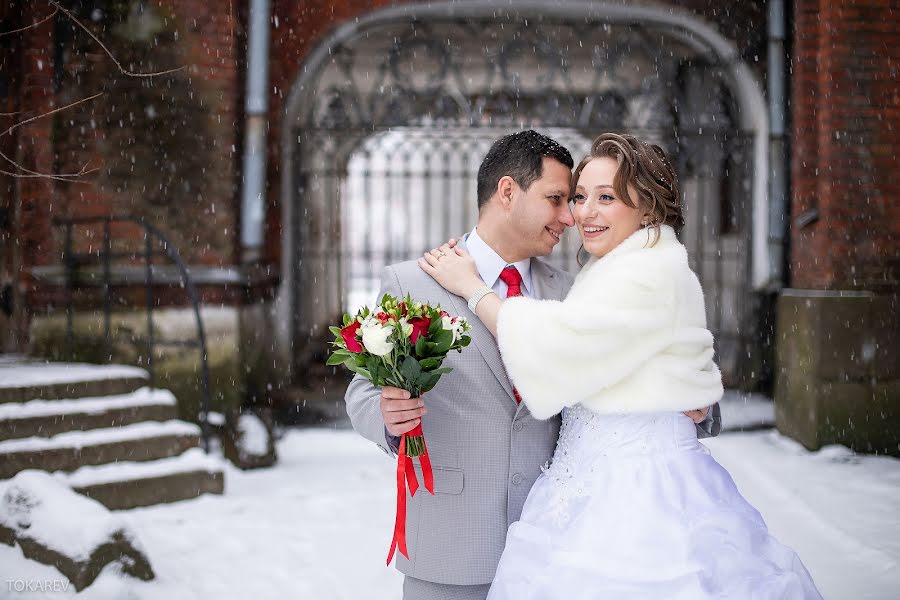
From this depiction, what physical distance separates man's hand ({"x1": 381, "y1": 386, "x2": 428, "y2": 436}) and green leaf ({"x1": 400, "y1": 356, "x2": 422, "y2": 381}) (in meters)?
0.05

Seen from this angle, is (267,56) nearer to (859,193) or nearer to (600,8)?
(600,8)

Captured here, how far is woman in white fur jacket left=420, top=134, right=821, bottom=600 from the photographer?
6.28ft

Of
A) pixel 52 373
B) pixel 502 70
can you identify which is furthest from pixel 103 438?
pixel 502 70

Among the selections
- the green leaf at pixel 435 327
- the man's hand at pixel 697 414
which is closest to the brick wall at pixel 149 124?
the green leaf at pixel 435 327

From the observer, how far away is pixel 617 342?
6.50 feet

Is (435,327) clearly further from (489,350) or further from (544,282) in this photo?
(544,282)

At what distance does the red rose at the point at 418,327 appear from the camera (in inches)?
76.1

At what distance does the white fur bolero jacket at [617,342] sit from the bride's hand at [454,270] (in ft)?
0.69

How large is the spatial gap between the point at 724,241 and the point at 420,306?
A: 9.55 meters

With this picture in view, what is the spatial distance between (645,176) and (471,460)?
3.09 feet

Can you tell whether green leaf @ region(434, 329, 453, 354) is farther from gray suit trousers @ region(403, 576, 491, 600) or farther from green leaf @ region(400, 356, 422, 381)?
gray suit trousers @ region(403, 576, 491, 600)

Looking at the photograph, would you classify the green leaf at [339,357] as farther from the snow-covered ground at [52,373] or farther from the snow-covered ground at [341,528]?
the snow-covered ground at [52,373]

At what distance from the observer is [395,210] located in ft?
122

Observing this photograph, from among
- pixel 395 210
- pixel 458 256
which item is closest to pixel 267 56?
pixel 458 256
